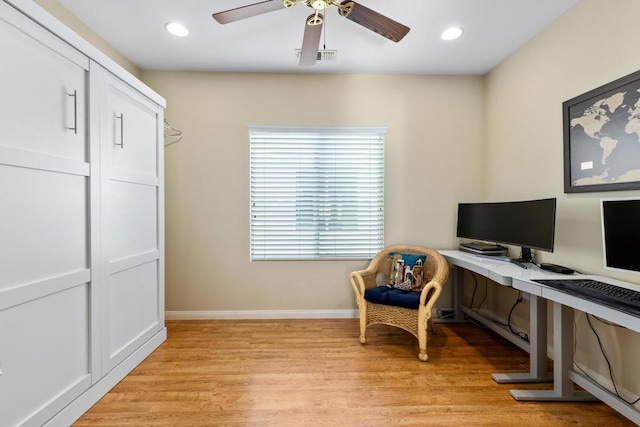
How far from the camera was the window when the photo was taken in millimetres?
3264

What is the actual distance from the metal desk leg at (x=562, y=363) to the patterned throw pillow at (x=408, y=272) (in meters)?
1.09

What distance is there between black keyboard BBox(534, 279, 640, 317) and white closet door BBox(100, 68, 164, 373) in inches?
113

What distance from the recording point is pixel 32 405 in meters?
1.51

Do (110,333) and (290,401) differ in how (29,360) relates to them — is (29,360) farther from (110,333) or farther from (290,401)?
(290,401)

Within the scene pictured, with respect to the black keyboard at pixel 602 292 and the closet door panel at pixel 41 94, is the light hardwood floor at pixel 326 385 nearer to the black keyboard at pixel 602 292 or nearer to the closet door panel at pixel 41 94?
the black keyboard at pixel 602 292

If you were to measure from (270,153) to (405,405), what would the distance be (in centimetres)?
258

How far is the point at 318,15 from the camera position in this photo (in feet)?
5.45

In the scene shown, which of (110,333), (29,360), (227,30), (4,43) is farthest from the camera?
(227,30)

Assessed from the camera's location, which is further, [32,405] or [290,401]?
[290,401]

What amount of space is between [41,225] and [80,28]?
1788 mm

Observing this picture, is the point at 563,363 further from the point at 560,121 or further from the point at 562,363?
the point at 560,121

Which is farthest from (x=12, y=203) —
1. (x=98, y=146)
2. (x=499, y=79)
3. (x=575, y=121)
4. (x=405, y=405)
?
(x=499, y=79)

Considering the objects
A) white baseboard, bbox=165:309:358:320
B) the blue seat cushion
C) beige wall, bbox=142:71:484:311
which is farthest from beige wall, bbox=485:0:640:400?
white baseboard, bbox=165:309:358:320

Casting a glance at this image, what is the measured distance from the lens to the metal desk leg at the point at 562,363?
185cm
